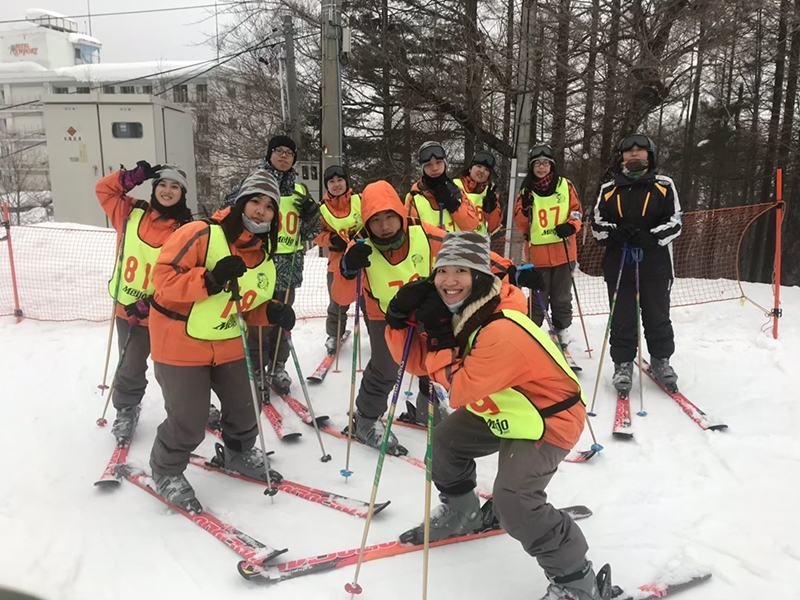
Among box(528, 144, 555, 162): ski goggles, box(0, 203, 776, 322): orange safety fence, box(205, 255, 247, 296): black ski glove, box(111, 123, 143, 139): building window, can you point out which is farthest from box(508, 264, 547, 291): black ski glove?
box(111, 123, 143, 139): building window

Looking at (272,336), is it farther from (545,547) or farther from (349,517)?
(545,547)

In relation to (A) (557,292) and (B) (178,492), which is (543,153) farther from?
(B) (178,492)

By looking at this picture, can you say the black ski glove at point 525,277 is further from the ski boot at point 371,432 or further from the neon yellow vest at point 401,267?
the ski boot at point 371,432

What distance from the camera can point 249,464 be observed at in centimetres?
351

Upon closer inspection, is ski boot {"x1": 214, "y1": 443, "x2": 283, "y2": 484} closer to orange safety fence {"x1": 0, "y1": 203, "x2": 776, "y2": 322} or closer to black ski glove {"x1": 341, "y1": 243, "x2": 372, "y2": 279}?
black ski glove {"x1": 341, "y1": 243, "x2": 372, "y2": 279}

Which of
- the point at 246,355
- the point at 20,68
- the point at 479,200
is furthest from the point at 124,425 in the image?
the point at 20,68

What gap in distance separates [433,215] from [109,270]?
18.4 ft

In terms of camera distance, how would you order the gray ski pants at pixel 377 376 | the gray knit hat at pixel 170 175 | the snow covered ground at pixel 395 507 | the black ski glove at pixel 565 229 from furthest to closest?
the black ski glove at pixel 565 229 < the gray ski pants at pixel 377 376 < the gray knit hat at pixel 170 175 < the snow covered ground at pixel 395 507

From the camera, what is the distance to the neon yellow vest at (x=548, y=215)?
204 inches

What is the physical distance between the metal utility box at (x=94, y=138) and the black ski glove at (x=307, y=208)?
23.5 ft

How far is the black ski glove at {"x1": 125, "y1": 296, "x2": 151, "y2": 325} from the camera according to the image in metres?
3.56

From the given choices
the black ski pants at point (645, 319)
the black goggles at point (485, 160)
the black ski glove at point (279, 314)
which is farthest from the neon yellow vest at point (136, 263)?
the black ski pants at point (645, 319)

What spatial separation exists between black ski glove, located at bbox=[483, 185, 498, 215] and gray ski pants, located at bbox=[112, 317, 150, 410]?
3.27 metres

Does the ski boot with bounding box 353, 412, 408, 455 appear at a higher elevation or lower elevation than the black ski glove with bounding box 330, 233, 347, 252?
lower
